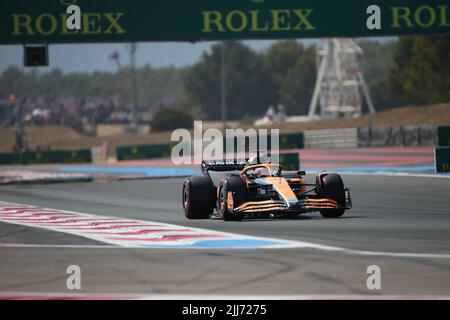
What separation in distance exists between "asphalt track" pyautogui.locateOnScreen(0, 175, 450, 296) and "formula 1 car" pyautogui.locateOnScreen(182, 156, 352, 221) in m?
0.24

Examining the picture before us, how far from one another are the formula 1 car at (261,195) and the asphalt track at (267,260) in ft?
0.77

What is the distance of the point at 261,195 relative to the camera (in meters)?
17.7

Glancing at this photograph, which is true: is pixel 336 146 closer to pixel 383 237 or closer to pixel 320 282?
pixel 383 237

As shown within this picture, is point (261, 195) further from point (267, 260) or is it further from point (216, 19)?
point (216, 19)

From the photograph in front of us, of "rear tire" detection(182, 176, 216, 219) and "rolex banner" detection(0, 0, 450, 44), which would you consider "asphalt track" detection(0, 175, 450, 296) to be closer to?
"rear tire" detection(182, 176, 216, 219)

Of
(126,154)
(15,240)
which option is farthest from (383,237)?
(126,154)

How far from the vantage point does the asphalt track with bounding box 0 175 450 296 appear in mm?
10742

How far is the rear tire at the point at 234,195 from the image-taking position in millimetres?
17438

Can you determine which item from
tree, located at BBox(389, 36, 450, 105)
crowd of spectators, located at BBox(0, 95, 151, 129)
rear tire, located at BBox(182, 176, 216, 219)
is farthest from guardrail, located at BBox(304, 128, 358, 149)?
crowd of spectators, located at BBox(0, 95, 151, 129)

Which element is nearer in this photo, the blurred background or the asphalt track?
the asphalt track

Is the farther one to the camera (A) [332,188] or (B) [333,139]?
(B) [333,139]

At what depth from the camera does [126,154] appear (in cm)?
6006

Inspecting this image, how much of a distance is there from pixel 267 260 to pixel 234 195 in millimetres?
4847

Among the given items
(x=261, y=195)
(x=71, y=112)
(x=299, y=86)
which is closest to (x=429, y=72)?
(x=299, y=86)
